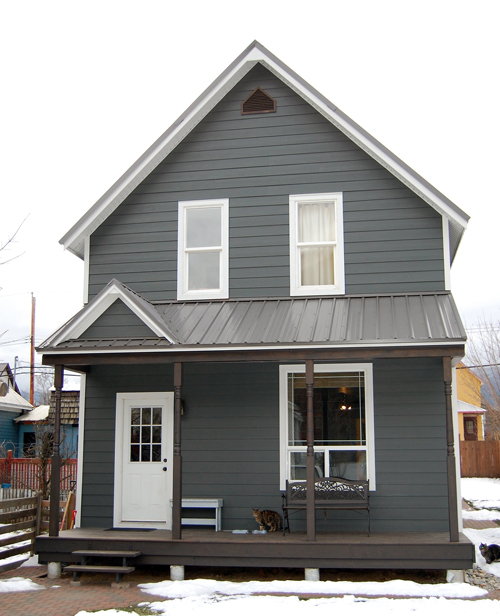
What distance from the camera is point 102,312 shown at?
392 inches

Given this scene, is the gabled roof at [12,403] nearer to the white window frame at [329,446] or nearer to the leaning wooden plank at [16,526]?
the leaning wooden plank at [16,526]

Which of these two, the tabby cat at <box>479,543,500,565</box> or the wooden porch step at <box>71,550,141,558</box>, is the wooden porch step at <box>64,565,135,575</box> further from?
the tabby cat at <box>479,543,500,565</box>

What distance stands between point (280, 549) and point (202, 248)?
509cm

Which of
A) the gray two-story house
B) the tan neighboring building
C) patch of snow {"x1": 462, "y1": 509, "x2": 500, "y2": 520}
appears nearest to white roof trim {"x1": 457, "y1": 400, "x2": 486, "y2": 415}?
the tan neighboring building

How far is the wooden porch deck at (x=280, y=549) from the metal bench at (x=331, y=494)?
0.44 metres

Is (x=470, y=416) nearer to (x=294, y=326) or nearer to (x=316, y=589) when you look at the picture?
(x=294, y=326)

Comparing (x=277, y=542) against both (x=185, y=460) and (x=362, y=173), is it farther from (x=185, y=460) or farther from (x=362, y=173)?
(x=362, y=173)

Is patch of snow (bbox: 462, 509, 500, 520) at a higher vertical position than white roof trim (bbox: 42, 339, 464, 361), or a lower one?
lower

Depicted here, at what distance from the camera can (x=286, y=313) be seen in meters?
10.1

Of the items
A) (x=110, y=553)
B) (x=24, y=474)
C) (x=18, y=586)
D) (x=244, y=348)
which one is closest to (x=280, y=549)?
(x=110, y=553)

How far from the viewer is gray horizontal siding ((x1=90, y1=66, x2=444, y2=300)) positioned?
34.5ft

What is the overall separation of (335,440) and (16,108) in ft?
25.4

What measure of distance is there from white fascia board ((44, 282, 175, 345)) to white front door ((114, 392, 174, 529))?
1.60m

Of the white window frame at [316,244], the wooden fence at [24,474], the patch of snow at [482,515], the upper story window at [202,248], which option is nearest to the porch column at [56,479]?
the upper story window at [202,248]
